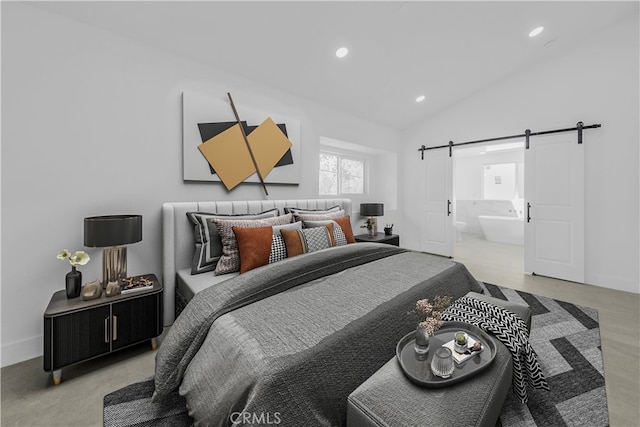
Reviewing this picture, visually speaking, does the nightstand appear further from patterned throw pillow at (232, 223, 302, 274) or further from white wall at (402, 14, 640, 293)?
white wall at (402, 14, 640, 293)

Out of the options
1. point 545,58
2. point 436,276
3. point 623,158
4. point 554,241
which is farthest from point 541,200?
point 436,276

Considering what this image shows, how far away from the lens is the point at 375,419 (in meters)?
0.92

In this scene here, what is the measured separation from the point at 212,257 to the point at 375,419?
1706 mm

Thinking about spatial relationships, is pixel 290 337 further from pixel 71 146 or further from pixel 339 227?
pixel 71 146

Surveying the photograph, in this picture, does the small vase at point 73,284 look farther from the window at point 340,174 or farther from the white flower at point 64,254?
the window at point 340,174

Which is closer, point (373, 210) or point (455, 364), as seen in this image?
Answer: point (455, 364)

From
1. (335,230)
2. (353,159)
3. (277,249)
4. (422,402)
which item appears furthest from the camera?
(353,159)

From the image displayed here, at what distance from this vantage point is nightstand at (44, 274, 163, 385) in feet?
5.30

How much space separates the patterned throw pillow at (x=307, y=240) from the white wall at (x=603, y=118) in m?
3.54

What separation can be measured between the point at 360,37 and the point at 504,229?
573cm

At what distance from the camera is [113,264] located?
78.6 inches

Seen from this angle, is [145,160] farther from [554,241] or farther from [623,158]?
[623,158]

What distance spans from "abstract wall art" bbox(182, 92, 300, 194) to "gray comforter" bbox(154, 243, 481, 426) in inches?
59.5

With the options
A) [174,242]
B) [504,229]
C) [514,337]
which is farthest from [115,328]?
[504,229]
